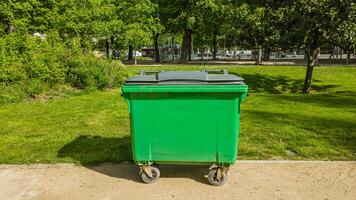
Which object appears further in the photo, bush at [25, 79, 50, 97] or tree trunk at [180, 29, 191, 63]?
tree trunk at [180, 29, 191, 63]

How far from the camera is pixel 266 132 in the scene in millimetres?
7215

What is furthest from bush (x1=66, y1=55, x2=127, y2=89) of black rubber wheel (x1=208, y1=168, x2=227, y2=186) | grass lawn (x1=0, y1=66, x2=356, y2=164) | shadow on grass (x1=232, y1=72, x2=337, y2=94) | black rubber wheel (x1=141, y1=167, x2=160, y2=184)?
black rubber wheel (x1=208, y1=168, x2=227, y2=186)

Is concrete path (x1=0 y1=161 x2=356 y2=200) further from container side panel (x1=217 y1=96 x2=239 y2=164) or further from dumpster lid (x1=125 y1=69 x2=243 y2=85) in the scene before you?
dumpster lid (x1=125 y1=69 x2=243 y2=85)

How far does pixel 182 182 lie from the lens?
15.9 ft

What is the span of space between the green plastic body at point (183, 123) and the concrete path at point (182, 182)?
37cm

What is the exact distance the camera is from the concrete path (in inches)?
177

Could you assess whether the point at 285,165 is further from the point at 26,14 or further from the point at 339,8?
the point at 26,14

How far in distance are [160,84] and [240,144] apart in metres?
2.54

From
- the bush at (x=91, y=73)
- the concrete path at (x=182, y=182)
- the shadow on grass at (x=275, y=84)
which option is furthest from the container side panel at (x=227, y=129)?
the shadow on grass at (x=275, y=84)

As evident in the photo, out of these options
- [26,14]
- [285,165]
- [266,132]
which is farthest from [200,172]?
[26,14]

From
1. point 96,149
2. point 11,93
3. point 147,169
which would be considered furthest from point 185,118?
point 11,93

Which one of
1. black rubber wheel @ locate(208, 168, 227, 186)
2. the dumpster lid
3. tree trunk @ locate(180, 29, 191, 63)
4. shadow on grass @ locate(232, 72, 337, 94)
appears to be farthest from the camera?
tree trunk @ locate(180, 29, 191, 63)

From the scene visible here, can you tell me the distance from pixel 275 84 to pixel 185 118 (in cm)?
1382

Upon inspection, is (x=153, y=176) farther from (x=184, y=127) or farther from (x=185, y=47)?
(x=185, y=47)
